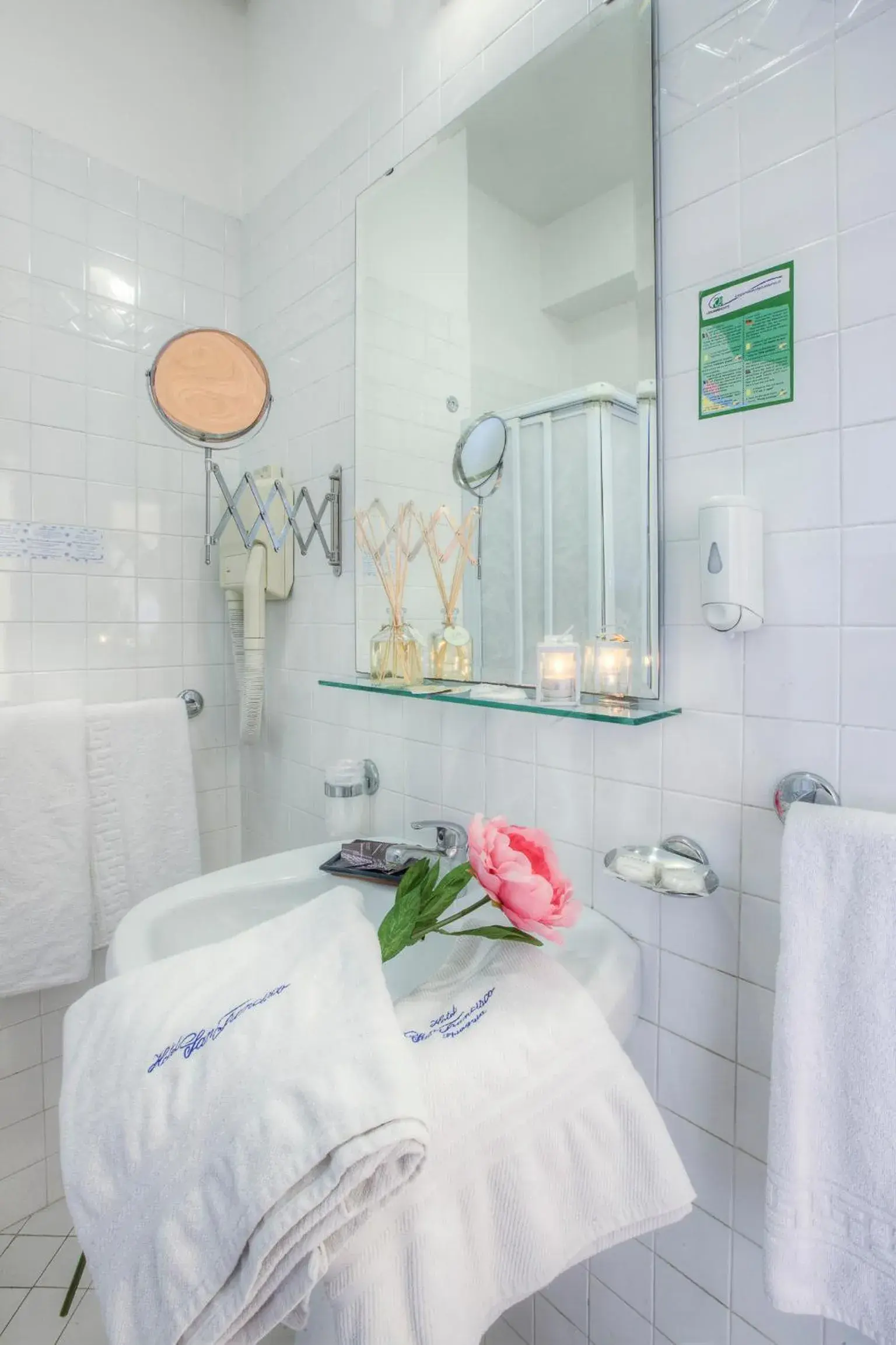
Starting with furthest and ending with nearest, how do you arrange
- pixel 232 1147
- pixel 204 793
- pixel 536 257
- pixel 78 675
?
pixel 204 793 → pixel 78 675 → pixel 536 257 → pixel 232 1147

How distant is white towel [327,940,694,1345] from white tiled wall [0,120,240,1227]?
44.6 inches

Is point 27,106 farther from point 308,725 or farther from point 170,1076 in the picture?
point 170,1076

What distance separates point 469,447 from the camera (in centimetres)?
109

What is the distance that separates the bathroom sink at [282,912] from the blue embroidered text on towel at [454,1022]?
0.18m

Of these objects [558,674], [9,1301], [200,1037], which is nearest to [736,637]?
[558,674]

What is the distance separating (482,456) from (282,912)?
0.81 meters

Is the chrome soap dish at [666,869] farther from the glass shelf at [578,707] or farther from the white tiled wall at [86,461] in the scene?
the white tiled wall at [86,461]

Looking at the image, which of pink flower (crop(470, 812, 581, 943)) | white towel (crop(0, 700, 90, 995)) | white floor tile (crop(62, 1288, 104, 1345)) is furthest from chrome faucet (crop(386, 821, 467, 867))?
white floor tile (crop(62, 1288, 104, 1345))

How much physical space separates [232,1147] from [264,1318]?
0.13 m

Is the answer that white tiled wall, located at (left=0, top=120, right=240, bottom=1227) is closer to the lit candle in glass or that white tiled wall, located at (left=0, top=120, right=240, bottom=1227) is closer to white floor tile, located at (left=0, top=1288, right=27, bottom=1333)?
white floor tile, located at (left=0, top=1288, right=27, bottom=1333)

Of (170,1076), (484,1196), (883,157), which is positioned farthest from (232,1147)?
(883,157)

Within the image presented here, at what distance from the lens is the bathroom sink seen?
0.80 meters

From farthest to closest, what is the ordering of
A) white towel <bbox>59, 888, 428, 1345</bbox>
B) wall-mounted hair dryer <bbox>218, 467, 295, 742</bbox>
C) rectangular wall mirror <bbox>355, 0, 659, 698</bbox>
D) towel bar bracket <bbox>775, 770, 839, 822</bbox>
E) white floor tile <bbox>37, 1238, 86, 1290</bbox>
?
wall-mounted hair dryer <bbox>218, 467, 295, 742</bbox> < white floor tile <bbox>37, 1238, 86, 1290</bbox> < rectangular wall mirror <bbox>355, 0, 659, 698</bbox> < towel bar bracket <bbox>775, 770, 839, 822</bbox> < white towel <bbox>59, 888, 428, 1345</bbox>

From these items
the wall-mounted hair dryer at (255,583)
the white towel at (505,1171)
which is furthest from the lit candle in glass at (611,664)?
the wall-mounted hair dryer at (255,583)
